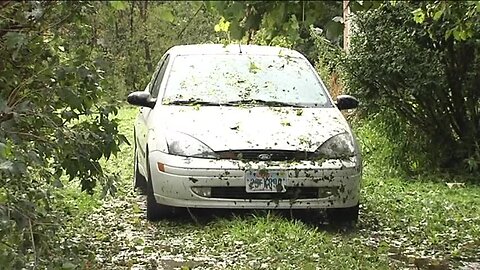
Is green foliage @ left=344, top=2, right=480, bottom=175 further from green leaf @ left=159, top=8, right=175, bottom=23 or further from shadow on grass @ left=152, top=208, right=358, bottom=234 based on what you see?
green leaf @ left=159, top=8, right=175, bottom=23

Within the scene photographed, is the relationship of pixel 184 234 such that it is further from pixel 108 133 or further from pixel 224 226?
pixel 108 133

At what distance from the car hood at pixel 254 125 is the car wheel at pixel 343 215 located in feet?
2.09

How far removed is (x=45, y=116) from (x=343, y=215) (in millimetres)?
3312

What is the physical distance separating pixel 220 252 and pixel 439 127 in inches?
176

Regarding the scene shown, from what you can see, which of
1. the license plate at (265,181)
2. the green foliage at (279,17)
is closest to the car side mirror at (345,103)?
the license plate at (265,181)

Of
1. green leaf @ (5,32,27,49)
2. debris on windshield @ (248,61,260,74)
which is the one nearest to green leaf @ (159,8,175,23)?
green leaf @ (5,32,27,49)

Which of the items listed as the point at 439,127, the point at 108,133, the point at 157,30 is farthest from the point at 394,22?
the point at 157,30

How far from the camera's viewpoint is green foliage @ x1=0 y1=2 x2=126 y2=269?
378 centimetres

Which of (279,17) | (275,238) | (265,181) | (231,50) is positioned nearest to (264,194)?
(265,181)

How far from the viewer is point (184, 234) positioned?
21.0 feet

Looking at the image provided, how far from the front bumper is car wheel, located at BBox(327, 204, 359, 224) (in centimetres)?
19

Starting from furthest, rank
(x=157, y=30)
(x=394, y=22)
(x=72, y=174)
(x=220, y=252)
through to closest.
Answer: (x=157, y=30)
(x=394, y=22)
(x=220, y=252)
(x=72, y=174)

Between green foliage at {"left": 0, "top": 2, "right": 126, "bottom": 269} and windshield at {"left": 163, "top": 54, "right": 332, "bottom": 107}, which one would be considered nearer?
green foliage at {"left": 0, "top": 2, "right": 126, "bottom": 269}

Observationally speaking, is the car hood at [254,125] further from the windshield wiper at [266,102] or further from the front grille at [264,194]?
the front grille at [264,194]
